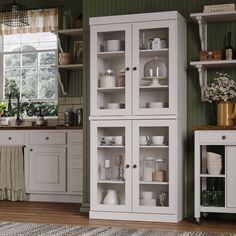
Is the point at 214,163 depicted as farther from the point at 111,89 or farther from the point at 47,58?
the point at 47,58

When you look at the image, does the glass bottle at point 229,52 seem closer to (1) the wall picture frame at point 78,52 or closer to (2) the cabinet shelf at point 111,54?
(2) the cabinet shelf at point 111,54

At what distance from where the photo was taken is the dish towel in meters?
6.68

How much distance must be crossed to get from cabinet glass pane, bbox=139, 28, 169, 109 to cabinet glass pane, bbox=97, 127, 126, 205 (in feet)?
1.28

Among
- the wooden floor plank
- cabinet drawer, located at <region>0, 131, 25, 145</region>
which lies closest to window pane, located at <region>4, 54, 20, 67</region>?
cabinet drawer, located at <region>0, 131, 25, 145</region>

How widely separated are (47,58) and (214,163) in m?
3.26

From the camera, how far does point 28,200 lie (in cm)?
673

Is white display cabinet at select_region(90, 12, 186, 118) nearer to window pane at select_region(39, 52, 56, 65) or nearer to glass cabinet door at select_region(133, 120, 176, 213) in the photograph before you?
glass cabinet door at select_region(133, 120, 176, 213)

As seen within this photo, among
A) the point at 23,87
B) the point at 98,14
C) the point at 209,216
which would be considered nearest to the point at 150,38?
the point at 98,14

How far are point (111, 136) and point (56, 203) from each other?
4.83 ft

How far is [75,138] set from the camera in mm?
6520

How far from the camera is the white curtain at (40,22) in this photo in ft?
23.7

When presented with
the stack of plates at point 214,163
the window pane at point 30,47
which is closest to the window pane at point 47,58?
the window pane at point 30,47

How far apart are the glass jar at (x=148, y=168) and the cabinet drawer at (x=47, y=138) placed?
152cm

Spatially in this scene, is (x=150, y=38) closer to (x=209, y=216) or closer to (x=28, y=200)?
(x=209, y=216)
